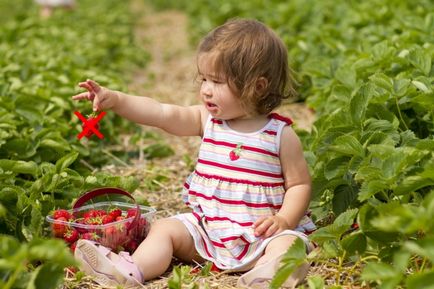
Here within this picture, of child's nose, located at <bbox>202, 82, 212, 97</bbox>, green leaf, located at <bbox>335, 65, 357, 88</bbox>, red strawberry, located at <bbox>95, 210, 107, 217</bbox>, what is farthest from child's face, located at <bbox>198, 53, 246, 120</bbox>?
green leaf, located at <bbox>335, 65, 357, 88</bbox>

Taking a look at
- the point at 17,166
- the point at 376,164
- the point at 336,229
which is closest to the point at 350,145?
the point at 376,164

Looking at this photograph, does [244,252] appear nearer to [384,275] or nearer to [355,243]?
[355,243]

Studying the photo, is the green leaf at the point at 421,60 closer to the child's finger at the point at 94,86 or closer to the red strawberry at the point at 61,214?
the child's finger at the point at 94,86

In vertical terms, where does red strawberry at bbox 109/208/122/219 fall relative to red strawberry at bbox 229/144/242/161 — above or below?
below

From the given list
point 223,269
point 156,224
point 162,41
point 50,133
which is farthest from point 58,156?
point 162,41

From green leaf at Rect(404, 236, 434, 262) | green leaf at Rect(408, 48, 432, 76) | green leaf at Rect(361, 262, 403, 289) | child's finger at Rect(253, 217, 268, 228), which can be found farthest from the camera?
green leaf at Rect(408, 48, 432, 76)

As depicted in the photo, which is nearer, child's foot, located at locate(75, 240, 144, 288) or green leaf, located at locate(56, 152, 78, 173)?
child's foot, located at locate(75, 240, 144, 288)

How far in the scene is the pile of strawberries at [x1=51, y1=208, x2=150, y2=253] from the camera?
2.93 metres

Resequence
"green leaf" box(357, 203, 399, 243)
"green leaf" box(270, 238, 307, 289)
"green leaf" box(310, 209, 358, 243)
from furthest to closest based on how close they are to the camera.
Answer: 1. "green leaf" box(310, 209, 358, 243)
2. "green leaf" box(357, 203, 399, 243)
3. "green leaf" box(270, 238, 307, 289)

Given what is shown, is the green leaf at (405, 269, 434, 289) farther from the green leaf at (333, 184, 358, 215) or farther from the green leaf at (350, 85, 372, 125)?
the green leaf at (350, 85, 372, 125)

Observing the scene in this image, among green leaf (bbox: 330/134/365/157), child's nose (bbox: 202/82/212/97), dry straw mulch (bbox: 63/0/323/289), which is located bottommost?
dry straw mulch (bbox: 63/0/323/289)

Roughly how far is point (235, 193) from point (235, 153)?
16 cm

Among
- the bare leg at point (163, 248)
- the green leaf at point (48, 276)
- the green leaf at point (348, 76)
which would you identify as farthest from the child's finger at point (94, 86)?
the green leaf at point (348, 76)

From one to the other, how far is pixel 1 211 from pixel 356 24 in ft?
15.0
